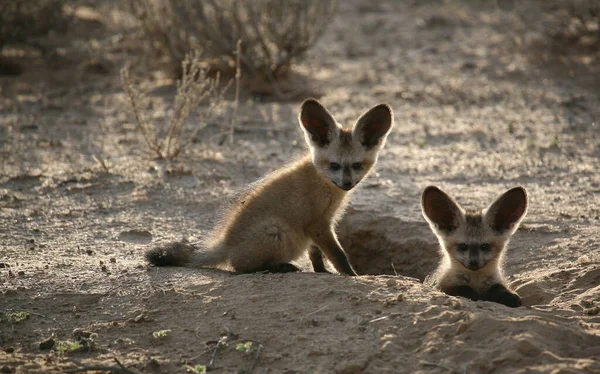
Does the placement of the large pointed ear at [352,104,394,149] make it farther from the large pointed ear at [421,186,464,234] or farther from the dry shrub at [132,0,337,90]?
the dry shrub at [132,0,337,90]

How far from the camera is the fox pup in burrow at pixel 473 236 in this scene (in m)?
5.42

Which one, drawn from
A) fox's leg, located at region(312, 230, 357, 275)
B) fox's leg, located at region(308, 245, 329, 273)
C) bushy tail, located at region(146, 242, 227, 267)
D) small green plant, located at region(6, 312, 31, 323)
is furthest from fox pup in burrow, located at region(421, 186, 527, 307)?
small green plant, located at region(6, 312, 31, 323)

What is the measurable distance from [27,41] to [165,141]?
4.99 m

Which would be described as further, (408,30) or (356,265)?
(408,30)

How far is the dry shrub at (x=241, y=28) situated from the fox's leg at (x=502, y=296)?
637 centimetres

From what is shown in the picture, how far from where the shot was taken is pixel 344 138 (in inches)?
240

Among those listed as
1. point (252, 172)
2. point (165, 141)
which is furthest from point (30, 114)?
point (252, 172)

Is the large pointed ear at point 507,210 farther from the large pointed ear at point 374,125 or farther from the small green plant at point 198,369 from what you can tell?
the small green plant at point 198,369

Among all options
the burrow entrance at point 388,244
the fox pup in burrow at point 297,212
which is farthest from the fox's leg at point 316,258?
the burrow entrance at point 388,244

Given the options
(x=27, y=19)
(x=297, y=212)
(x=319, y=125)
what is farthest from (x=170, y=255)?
(x=27, y=19)

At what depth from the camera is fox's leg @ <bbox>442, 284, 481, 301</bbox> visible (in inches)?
211

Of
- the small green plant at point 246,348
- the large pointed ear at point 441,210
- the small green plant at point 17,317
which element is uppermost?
the large pointed ear at point 441,210

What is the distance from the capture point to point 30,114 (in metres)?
10.1

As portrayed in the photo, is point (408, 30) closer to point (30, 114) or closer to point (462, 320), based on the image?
point (30, 114)
